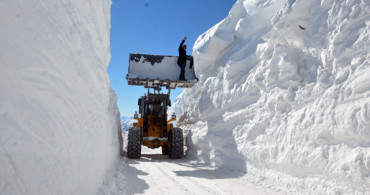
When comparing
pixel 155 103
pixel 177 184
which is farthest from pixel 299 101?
pixel 155 103

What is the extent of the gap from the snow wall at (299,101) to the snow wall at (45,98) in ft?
11.7

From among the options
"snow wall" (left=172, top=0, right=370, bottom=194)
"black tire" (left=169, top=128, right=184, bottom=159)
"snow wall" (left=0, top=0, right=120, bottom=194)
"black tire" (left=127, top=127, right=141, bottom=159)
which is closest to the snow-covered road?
"snow wall" (left=172, top=0, right=370, bottom=194)

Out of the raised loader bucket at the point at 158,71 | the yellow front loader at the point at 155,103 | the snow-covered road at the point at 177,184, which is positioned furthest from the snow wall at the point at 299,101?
the raised loader bucket at the point at 158,71

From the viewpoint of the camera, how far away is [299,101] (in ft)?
16.4

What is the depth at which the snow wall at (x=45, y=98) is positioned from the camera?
1553 millimetres

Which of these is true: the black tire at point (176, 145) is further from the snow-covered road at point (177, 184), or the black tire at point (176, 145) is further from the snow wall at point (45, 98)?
the snow wall at point (45, 98)

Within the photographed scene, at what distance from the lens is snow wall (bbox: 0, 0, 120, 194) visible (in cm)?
155

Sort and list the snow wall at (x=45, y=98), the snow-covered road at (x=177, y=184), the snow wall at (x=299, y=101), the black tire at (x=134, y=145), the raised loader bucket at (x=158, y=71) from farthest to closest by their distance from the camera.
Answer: the raised loader bucket at (x=158, y=71)
the black tire at (x=134, y=145)
the snow-covered road at (x=177, y=184)
the snow wall at (x=299, y=101)
the snow wall at (x=45, y=98)

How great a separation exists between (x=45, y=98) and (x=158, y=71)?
751 cm

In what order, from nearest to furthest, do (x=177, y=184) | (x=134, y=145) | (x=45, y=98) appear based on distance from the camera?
(x=45, y=98)
(x=177, y=184)
(x=134, y=145)

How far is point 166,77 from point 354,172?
6.98 meters

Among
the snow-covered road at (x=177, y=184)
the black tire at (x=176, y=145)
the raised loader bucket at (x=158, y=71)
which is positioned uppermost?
the raised loader bucket at (x=158, y=71)

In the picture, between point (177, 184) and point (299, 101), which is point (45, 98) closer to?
point (177, 184)

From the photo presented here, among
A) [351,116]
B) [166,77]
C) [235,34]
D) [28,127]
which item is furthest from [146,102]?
[28,127]
